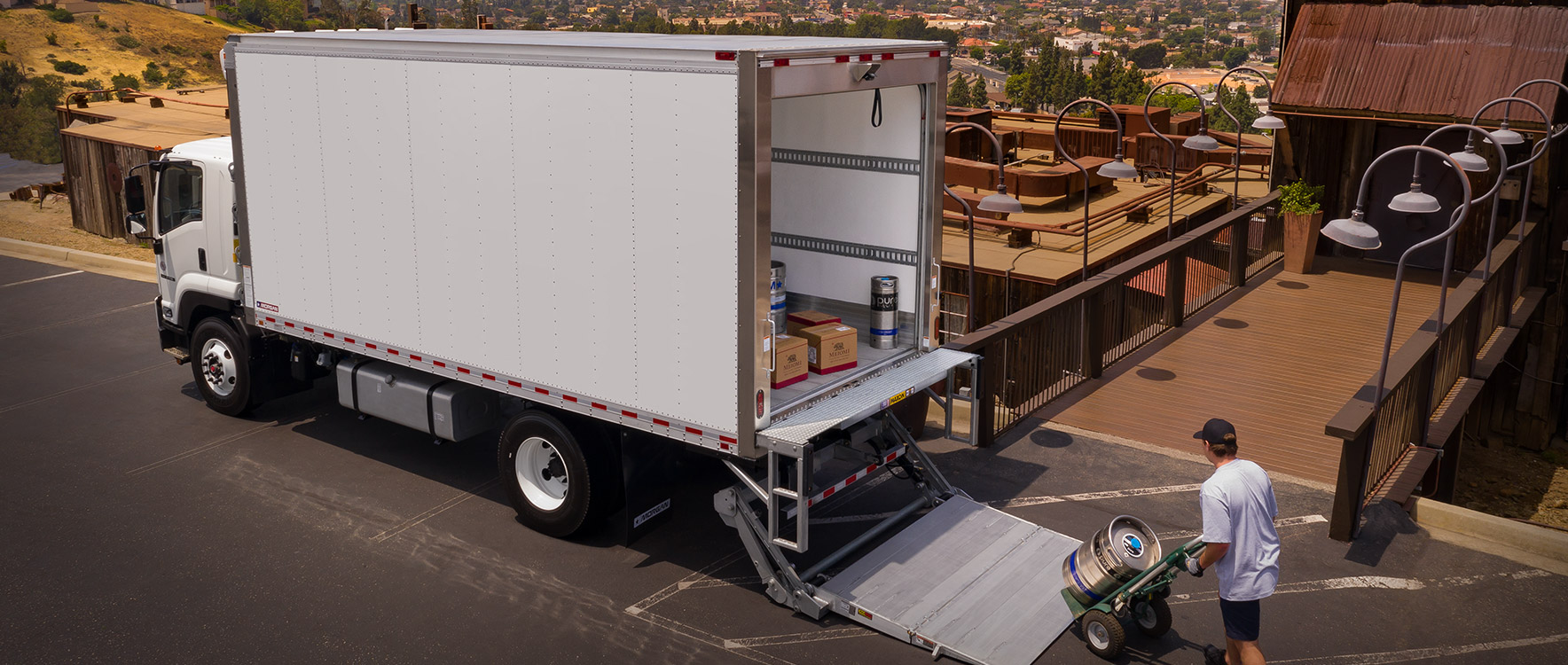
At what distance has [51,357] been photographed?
1493 centimetres

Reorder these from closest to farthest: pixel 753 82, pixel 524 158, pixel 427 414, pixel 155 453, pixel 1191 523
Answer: pixel 753 82 < pixel 524 158 < pixel 1191 523 < pixel 427 414 < pixel 155 453

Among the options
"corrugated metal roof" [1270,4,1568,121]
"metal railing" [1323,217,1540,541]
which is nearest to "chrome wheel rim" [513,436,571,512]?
"metal railing" [1323,217,1540,541]

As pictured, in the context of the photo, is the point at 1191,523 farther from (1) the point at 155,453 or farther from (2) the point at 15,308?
(2) the point at 15,308

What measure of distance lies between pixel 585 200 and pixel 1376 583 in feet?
20.5

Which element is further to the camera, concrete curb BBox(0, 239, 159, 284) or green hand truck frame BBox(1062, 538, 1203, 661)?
concrete curb BBox(0, 239, 159, 284)

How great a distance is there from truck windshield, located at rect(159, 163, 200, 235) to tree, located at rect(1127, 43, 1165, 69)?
574 feet

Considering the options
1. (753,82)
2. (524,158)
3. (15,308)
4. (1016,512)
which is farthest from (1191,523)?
→ (15,308)

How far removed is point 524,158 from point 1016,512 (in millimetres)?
4888

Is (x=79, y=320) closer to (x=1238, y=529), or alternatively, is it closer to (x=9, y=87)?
(x=1238, y=529)

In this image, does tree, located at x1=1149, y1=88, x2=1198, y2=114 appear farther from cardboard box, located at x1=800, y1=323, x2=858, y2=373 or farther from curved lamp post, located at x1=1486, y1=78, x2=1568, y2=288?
cardboard box, located at x1=800, y1=323, x2=858, y2=373

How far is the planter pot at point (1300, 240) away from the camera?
698 inches

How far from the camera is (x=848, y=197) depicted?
9.88 metres

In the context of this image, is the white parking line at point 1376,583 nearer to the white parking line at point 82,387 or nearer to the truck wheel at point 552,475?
the truck wheel at point 552,475

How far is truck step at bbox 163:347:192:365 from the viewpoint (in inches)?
503
